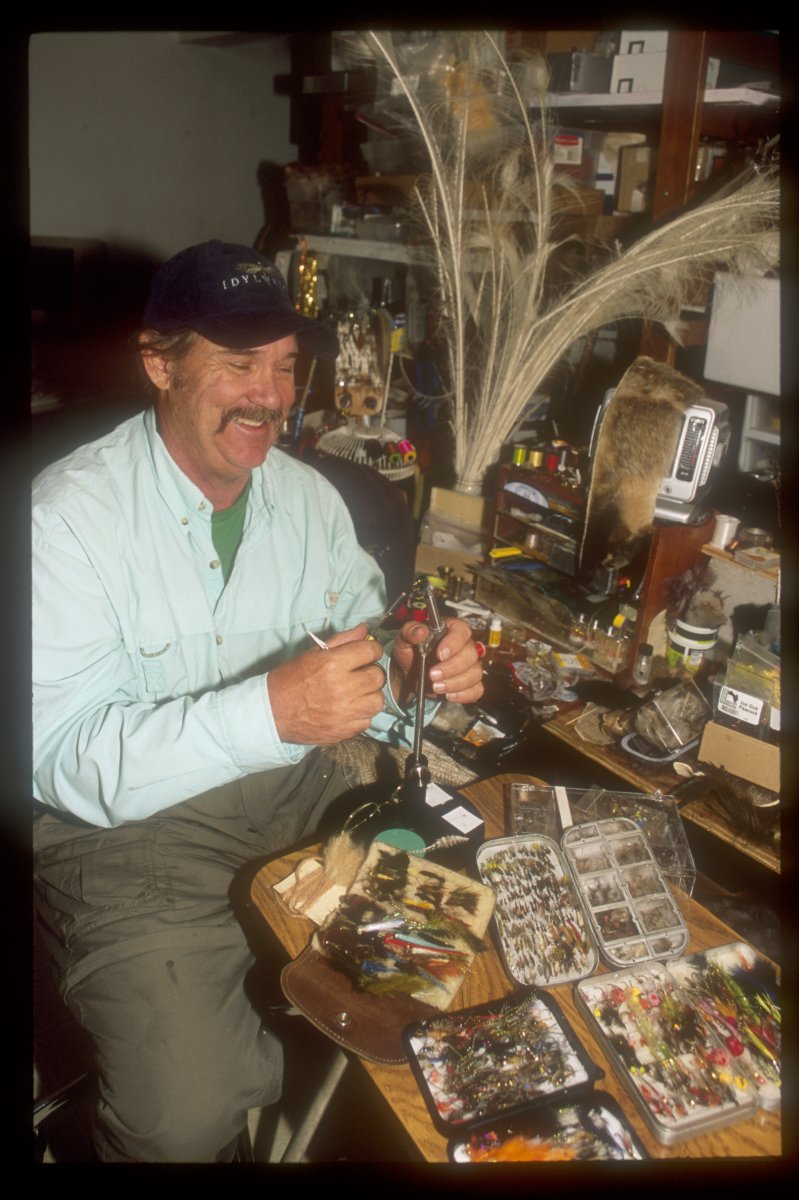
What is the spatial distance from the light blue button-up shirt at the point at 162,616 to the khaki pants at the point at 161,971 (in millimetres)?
180

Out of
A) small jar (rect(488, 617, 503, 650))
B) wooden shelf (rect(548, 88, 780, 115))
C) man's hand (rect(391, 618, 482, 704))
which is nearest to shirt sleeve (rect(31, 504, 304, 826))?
man's hand (rect(391, 618, 482, 704))

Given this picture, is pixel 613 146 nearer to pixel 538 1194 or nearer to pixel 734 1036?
pixel 734 1036

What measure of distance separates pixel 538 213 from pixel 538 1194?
2.78 metres

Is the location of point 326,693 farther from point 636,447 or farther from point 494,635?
point 636,447

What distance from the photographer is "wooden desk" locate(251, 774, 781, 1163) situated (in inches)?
41.3

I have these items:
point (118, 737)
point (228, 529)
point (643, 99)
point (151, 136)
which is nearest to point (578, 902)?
point (118, 737)

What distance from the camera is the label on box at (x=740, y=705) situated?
188cm

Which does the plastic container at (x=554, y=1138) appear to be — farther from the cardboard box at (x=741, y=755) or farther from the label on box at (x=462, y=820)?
the cardboard box at (x=741, y=755)

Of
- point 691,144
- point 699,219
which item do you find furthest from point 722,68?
point 699,219

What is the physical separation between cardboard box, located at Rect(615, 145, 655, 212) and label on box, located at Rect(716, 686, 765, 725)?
190 centimetres

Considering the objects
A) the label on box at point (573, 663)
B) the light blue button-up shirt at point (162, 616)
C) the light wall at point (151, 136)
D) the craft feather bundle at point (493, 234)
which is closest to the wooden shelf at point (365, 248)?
the craft feather bundle at point (493, 234)

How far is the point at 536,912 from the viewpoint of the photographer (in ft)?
4.44

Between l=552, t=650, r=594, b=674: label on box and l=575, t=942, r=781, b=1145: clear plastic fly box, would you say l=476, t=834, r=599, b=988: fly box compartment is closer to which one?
l=575, t=942, r=781, b=1145: clear plastic fly box

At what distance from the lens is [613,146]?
9.91 ft
